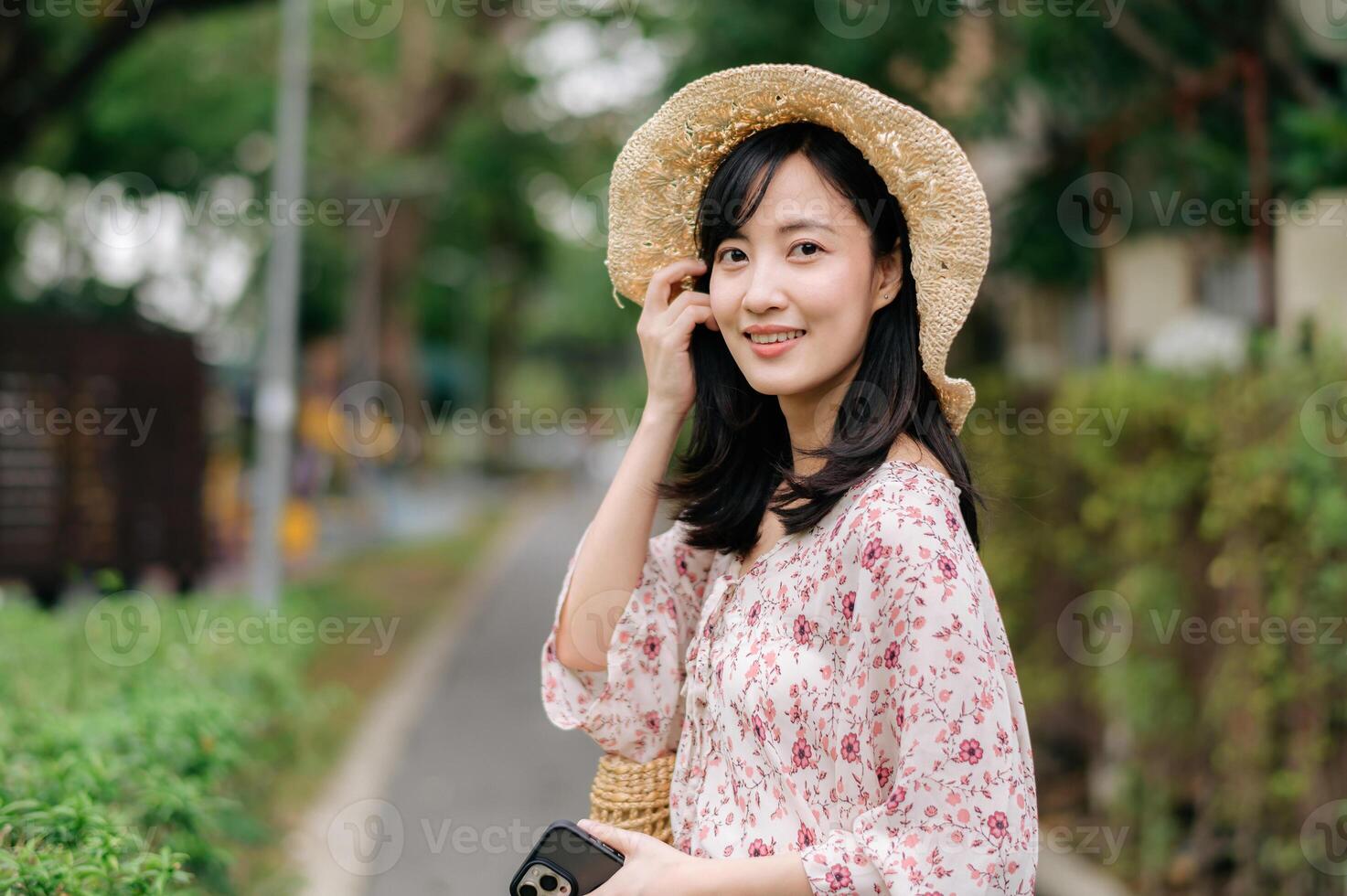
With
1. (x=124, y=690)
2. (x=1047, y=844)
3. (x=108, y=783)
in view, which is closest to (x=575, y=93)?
(x=1047, y=844)

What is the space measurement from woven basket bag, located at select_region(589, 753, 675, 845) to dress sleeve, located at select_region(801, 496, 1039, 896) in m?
0.42

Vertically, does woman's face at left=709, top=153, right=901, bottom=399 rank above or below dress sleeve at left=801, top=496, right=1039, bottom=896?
above

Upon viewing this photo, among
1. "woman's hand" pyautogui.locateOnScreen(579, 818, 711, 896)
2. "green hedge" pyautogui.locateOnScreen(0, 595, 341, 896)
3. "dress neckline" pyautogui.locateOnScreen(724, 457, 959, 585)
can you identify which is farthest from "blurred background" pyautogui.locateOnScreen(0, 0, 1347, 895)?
"woman's hand" pyautogui.locateOnScreen(579, 818, 711, 896)

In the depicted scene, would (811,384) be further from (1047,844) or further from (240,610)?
(240,610)

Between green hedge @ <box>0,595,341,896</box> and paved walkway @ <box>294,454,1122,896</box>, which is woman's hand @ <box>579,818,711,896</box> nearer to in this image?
green hedge @ <box>0,595,341,896</box>

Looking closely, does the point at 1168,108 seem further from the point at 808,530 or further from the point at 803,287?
the point at 808,530

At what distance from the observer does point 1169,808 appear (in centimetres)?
564

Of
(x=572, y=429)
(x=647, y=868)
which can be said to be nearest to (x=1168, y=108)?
(x=572, y=429)

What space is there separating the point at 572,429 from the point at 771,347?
816 cm

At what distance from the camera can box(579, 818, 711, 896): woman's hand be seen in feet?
5.64

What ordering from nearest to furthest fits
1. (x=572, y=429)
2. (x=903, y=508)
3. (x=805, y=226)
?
(x=903, y=508) → (x=805, y=226) → (x=572, y=429)

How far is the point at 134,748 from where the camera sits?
3.14m

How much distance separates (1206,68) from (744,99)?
527 centimetres

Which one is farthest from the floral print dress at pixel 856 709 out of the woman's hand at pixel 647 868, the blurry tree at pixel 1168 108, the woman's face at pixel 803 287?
Answer: the blurry tree at pixel 1168 108
